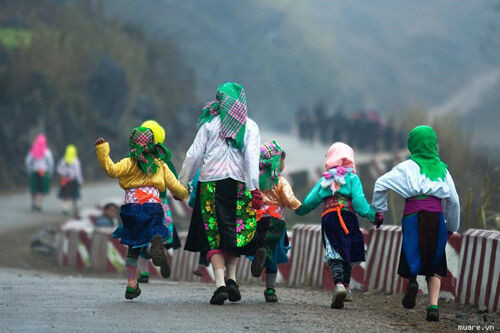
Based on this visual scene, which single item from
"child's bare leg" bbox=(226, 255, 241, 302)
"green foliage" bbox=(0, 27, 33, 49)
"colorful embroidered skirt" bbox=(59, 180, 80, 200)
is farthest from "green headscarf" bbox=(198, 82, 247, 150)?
A: "green foliage" bbox=(0, 27, 33, 49)

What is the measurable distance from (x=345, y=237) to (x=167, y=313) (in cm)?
198

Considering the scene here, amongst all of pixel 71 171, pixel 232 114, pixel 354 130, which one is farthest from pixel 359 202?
pixel 354 130

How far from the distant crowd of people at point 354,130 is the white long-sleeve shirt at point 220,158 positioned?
2853 centimetres

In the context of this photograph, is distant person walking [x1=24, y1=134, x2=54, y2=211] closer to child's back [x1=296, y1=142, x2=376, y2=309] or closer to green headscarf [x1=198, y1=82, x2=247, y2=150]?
child's back [x1=296, y1=142, x2=376, y2=309]

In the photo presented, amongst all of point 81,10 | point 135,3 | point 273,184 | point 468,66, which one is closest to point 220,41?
point 135,3

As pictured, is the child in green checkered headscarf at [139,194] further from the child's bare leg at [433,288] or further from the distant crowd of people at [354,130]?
the distant crowd of people at [354,130]

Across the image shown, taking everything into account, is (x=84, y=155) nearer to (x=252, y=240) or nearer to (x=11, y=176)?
(x=11, y=176)

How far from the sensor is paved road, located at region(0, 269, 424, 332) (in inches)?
277

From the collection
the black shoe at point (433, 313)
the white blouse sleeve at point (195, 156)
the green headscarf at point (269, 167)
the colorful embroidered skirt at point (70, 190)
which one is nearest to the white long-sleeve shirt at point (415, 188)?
the black shoe at point (433, 313)

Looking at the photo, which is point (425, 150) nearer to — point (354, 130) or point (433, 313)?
point (433, 313)

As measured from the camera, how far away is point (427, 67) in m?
83.6

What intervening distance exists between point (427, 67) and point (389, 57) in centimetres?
630

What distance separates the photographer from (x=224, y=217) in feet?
28.2

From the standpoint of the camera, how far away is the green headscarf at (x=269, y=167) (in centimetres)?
930
